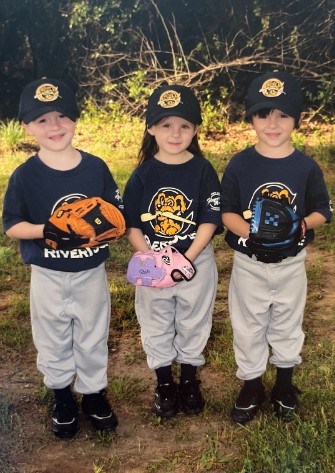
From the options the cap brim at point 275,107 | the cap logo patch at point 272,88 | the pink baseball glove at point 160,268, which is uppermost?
the cap logo patch at point 272,88

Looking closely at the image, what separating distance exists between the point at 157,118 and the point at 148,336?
112 cm

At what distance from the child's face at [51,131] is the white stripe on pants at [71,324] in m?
0.58

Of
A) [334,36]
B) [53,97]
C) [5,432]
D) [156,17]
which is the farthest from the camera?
[156,17]

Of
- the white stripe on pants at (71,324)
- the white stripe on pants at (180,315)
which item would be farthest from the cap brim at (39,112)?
the white stripe on pants at (180,315)

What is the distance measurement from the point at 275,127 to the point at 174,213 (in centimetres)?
63

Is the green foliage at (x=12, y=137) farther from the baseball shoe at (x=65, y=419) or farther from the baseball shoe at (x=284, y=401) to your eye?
the baseball shoe at (x=284, y=401)

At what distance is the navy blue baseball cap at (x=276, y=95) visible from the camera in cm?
286

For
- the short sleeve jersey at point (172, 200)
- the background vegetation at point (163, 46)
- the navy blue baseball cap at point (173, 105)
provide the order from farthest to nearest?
1. the background vegetation at point (163, 46)
2. the short sleeve jersey at point (172, 200)
3. the navy blue baseball cap at point (173, 105)

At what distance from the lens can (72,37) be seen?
10.3 meters

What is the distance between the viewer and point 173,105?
2945 millimetres

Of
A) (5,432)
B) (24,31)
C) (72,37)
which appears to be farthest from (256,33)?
(5,432)

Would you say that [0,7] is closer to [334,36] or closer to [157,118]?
[334,36]

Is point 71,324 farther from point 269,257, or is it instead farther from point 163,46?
point 163,46

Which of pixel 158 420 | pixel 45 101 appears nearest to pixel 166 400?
pixel 158 420
